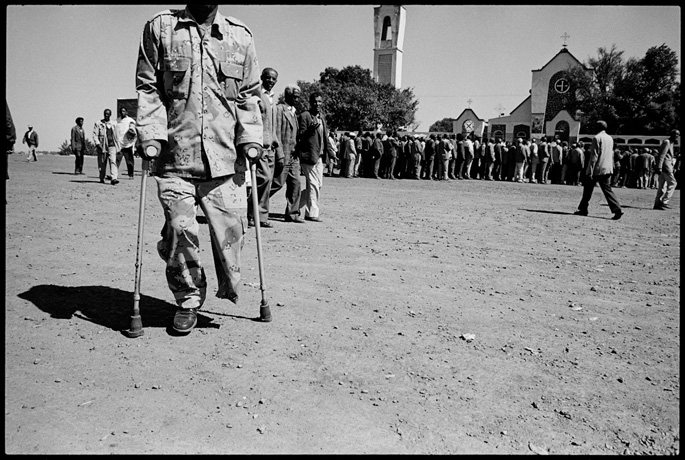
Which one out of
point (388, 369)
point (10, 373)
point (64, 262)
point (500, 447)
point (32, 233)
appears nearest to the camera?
point (500, 447)

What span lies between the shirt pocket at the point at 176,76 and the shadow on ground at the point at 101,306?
5.31 ft

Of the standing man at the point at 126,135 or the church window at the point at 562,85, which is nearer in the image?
the standing man at the point at 126,135

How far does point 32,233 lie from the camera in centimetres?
738

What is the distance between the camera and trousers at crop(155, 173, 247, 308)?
12.9 feet

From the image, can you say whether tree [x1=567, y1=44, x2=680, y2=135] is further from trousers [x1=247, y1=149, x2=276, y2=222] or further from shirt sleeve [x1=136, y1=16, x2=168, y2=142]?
shirt sleeve [x1=136, y1=16, x2=168, y2=142]

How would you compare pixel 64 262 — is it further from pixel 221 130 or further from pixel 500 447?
pixel 500 447

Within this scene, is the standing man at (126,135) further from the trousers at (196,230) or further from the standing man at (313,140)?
the standing man at (313,140)

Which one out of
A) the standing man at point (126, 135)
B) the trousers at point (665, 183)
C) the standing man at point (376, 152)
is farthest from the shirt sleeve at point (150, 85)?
the standing man at point (376, 152)

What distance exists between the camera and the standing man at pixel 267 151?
7613mm

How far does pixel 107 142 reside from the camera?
49.4ft

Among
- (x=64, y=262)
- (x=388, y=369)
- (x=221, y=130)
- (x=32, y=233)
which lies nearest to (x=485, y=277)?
(x=388, y=369)

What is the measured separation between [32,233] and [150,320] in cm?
406

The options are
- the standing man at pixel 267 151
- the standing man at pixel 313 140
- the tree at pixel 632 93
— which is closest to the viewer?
the standing man at pixel 267 151

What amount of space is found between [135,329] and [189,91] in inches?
65.1
